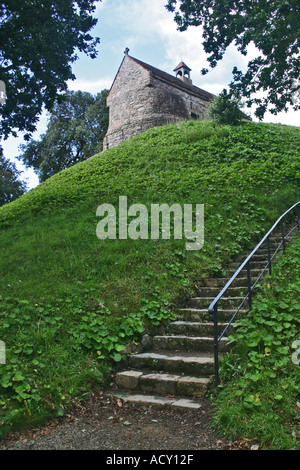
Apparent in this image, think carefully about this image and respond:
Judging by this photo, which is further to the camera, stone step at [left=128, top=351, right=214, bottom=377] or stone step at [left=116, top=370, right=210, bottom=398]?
stone step at [left=128, top=351, right=214, bottom=377]

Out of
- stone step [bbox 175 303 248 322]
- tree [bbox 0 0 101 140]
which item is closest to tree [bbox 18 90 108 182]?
tree [bbox 0 0 101 140]

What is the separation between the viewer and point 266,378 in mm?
3473

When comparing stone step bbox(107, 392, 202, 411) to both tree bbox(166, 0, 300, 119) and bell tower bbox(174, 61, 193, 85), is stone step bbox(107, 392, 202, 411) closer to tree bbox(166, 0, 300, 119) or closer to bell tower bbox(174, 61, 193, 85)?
tree bbox(166, 0, 300, 119)

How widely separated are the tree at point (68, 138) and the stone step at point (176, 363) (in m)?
31.8

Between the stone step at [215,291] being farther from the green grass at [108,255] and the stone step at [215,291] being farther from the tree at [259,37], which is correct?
the tree at [259,37]

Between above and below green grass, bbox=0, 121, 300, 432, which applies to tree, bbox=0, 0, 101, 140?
above

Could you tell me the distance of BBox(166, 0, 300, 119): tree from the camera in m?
9.75

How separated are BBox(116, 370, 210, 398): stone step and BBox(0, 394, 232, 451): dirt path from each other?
0.20 meters

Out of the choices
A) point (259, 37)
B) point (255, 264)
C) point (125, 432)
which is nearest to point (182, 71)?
point (259, 37)

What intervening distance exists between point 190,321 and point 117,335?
122 cm

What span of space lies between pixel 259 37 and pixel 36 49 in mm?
6122

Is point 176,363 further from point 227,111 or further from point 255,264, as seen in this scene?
point 227,111
